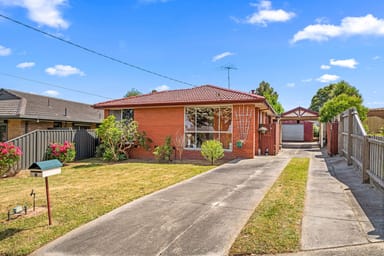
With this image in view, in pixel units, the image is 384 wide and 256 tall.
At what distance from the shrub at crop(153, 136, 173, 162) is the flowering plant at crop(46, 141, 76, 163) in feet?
14.3

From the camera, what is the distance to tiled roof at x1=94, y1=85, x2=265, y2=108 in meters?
14.0

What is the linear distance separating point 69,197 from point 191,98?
30.8ft

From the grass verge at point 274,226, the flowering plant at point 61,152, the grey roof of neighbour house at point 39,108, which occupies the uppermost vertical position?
the grey roof of neighbour house at point 39,108

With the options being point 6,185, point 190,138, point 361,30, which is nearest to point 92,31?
point 190,138

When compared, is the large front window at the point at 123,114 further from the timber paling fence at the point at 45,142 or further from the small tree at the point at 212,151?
the small tree at the point at 212,151

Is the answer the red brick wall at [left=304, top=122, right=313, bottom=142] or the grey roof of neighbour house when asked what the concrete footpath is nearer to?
the grey roof of neighbour house

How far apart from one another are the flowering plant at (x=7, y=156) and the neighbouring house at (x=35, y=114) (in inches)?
220

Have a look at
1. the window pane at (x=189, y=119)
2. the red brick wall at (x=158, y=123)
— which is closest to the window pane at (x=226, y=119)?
the window pane at (x=189, y=119)

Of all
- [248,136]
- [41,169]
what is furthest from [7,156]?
[248,136]

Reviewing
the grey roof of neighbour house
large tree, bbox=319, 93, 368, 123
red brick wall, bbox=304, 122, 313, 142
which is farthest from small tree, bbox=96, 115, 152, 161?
red brick wall, bbox=304, 122, 313, 142

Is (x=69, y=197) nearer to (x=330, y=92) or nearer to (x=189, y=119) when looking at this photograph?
(x=189, y=119)

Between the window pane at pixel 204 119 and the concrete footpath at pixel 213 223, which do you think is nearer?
the concrete footpath at pixel 213 223

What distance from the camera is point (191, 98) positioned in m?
15.2

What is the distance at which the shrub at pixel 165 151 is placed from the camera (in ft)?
47.2
